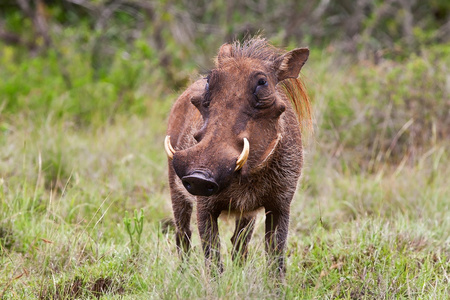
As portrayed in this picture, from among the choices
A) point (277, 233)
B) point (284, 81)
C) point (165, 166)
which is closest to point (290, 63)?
point (284, 81)

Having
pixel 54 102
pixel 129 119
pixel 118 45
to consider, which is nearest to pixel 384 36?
pixel 118 45

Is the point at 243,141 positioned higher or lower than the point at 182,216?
higher

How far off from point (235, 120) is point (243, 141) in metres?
0.11

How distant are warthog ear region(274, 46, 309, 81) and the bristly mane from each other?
6cm

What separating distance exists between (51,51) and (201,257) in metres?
6.19

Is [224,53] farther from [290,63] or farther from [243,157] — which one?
[243,157]

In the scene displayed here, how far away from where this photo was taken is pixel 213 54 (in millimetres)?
8344

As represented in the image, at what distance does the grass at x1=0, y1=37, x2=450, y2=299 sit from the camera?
10.2 ft

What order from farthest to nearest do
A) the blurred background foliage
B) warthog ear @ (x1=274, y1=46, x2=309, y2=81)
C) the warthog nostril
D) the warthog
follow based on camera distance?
the blurred background foliage < warthog ear @ (x1=274, y1=46, x2=309, y2=81) < the warthog < the warthog nostril

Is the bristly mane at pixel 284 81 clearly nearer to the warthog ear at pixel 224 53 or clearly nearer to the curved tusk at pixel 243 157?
the warthog ear at pixel 224 53

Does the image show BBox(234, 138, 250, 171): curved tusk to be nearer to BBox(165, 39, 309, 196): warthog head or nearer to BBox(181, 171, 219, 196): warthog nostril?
BBox(165, 39, 309, 196): warthog head

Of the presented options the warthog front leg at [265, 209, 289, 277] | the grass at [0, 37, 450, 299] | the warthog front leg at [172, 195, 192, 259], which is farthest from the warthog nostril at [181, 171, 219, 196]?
the warthog front leg at [172, 195, 192, 259]

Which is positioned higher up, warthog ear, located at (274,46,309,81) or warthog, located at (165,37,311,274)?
warthog ear, located at (274,46,309,81)

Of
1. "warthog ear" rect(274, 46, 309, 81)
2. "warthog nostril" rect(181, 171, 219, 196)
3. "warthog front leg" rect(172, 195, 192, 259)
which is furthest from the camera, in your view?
"warthog front leg" rect(172, 195, 192, 259)
